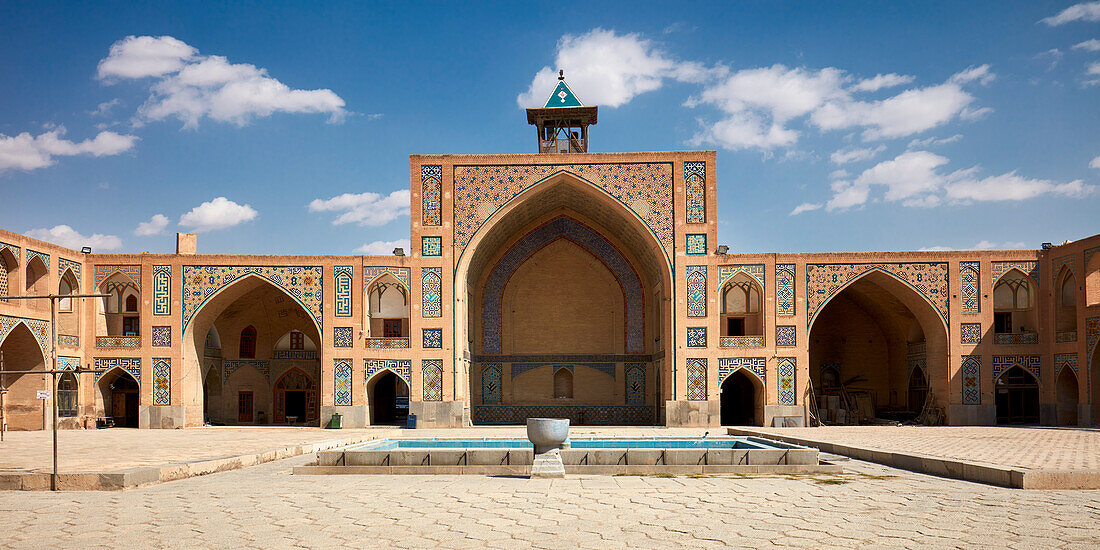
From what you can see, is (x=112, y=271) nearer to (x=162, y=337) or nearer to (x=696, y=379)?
(x=162, y=337)

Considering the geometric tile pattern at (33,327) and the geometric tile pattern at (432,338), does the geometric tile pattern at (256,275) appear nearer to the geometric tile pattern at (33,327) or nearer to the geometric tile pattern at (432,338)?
the geometric tile pattern at (432,338)

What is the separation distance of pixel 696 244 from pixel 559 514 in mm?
16195

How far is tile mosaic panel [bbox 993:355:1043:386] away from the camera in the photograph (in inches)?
883

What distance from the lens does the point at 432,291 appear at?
22969 millimetres

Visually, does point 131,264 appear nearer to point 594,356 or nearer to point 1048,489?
point 594,356

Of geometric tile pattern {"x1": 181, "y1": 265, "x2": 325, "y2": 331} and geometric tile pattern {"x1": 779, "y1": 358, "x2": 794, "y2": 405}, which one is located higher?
geometric tile pattern {"x1": 181, "y1": 265, "x2": 325, "y2": 331}

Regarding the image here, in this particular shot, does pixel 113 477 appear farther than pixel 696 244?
No

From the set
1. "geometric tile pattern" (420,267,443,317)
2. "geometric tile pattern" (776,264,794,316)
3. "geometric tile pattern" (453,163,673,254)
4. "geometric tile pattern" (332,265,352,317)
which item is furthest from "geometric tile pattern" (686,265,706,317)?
"geometric tile pattern" (332,265,352,317)

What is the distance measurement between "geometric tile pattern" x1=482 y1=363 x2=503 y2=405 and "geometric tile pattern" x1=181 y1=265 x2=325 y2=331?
5.76 metres

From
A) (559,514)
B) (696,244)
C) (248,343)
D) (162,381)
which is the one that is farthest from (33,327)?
(559,514)

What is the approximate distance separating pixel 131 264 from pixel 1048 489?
70.0 feet

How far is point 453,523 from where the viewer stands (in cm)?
706

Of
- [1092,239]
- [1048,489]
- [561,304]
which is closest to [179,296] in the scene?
[561,304]

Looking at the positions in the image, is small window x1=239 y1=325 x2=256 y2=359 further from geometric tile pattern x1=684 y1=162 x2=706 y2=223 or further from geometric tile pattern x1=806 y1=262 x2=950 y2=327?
geometric tile pattern x1=806 y1=262 x2=950 y2=327
